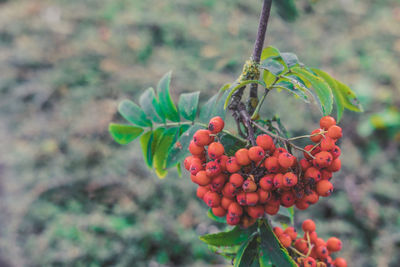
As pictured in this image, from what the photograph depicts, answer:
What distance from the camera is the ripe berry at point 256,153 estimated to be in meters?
0.66

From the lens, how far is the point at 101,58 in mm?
4078

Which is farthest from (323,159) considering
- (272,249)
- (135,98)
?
(135,98)

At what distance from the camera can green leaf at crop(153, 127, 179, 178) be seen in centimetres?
95

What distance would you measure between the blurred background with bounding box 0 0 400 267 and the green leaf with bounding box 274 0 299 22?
402 millimetres

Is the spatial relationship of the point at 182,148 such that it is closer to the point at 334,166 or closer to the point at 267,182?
the point at 267,182

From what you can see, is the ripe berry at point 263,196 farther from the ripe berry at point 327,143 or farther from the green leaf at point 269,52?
the green leaf at point 269,52

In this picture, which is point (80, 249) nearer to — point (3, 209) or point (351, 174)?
point (3, 209)

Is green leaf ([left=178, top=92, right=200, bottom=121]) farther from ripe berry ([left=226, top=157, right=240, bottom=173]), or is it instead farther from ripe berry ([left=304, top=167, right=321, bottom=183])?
ripe berry ([left=304, top=167, right=321, bottom=183])

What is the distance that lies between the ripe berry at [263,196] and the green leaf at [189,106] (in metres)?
0.33

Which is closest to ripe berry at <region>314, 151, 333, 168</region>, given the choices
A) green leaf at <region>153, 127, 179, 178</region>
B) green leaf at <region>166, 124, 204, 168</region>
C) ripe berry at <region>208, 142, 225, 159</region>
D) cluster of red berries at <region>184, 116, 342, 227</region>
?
cluster of red berries at <region>184, 116, 342, 227</region>

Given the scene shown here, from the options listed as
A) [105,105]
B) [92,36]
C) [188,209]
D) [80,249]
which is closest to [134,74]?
[105,105]

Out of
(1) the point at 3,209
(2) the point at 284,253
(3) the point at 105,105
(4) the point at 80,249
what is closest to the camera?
(2) the point at 284,253

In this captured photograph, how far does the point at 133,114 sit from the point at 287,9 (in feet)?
1.84

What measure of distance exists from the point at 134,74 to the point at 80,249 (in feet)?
6.84
